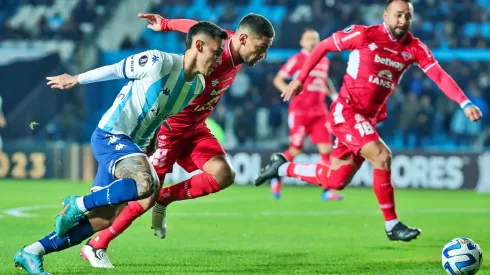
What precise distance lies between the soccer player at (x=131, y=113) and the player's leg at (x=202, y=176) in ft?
4.09

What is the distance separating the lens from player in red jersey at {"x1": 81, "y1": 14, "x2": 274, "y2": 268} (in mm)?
7445

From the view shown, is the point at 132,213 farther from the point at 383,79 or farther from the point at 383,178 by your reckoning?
the point at 383,79

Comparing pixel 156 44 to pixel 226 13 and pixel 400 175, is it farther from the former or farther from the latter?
pixel 400 175

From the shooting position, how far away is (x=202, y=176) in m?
7.94

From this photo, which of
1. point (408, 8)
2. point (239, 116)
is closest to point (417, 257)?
point (408, 8)

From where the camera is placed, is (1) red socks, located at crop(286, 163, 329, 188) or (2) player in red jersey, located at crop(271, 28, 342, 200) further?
(2) player in red jersey, located at crop(271, 28, 342, 200)

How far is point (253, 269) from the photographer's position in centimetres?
702

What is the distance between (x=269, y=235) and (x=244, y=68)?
40.6 feet

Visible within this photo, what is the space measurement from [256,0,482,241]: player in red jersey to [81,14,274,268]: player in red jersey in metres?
0.89

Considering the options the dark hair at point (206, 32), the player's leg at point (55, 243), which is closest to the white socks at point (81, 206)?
the player's leg at point (55, 243)

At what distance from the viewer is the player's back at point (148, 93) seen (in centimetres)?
647

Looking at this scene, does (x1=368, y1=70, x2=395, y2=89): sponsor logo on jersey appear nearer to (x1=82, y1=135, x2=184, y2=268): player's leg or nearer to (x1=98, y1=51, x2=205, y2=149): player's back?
(x1=82, y1=135, x2=184, y2=268): player's leg

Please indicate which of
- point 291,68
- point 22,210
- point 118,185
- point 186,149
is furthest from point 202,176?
point 291,68

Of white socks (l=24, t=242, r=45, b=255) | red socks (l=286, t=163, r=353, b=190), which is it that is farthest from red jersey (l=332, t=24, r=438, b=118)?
white socks (l=24, t=242, r=45, b=255)
